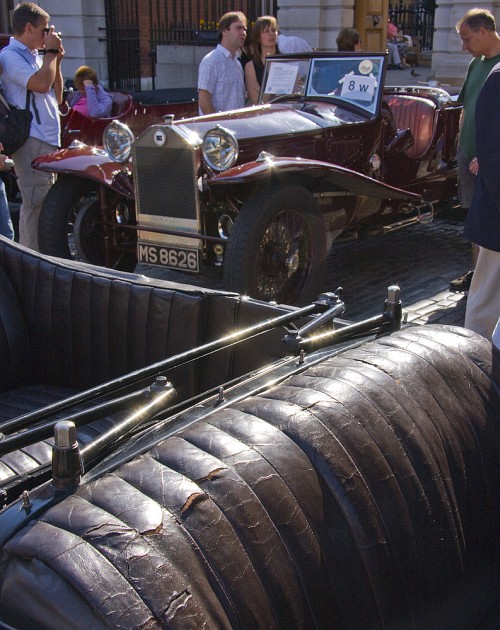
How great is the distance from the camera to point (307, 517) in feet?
4.97

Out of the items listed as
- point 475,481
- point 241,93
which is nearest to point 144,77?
point 241,93

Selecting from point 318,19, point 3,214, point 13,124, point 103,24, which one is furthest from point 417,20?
point 3,214

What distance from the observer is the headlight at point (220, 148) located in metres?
5.18

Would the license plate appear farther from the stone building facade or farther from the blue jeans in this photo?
the stone building facade

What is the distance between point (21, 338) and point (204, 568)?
2102 millimetres

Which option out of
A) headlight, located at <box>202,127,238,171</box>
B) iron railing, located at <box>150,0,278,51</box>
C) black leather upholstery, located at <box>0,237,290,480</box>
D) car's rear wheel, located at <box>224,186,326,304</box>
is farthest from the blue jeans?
iron railing, located at <box>150,0,278,51</box>

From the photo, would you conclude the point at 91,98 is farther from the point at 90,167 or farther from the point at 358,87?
the point at 358,87

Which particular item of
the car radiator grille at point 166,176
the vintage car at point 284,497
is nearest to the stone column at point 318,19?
the car radiator grille at point 166,176

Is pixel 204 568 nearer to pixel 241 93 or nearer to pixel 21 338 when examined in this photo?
pixel 21 338

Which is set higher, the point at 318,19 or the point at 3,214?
the point at 318,19

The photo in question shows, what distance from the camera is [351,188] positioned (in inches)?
226

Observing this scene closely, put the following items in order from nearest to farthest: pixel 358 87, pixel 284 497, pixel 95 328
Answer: pixel 284 497
pixel 95 328
pixel 358 87

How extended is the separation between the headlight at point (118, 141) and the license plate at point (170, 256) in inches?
29.2

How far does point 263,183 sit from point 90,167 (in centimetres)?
133
